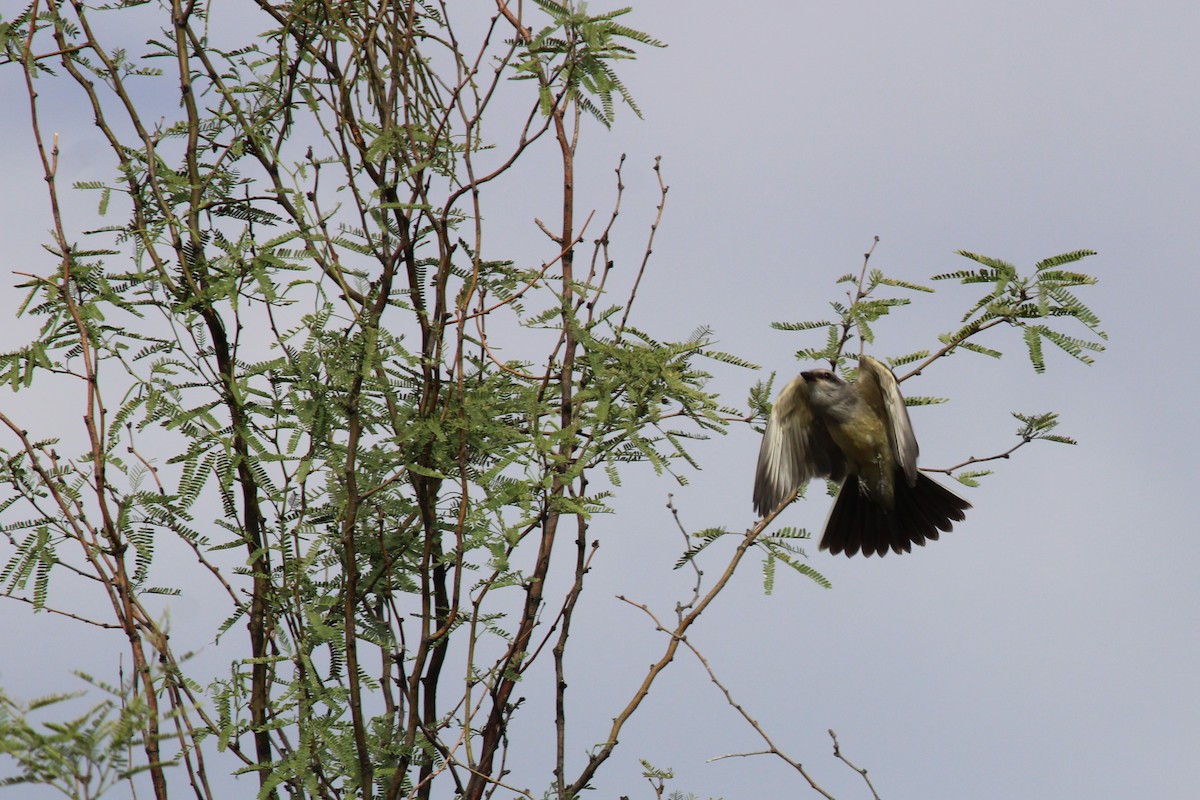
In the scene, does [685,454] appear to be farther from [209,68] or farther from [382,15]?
[209,68]

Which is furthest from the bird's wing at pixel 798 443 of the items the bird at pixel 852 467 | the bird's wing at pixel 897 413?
the bird's wing at pixel 897 413

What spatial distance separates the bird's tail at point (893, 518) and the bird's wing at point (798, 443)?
221mm

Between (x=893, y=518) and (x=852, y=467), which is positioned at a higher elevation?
(x=852, y=467)

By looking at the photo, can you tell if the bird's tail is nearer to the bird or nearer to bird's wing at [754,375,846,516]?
the bird

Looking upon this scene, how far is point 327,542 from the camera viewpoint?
4.33m

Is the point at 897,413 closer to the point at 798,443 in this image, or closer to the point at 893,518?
the point at 798,443

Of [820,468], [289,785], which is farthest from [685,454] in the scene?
[820,468]

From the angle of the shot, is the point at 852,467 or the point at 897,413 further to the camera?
the point at 852,467

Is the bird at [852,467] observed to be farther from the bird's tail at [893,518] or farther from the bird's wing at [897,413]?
the bird's wing at [897,413]

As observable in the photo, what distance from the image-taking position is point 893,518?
7414 mm

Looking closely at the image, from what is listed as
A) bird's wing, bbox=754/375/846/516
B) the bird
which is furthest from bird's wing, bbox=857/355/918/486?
bird's wing, bbox=754/375/846/516

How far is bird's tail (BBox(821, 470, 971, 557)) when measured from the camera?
24.0ft

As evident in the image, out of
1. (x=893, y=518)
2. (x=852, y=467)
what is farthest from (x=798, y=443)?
(x=893, y=518)

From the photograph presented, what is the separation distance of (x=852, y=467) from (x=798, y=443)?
1.15 ft
